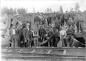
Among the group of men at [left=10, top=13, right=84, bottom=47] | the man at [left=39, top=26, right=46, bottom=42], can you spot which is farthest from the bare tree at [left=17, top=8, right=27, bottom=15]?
the man at [left=39, top=26, right=46, bottom=42]

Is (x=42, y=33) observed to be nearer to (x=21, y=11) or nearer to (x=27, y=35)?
(x=27, y=35)

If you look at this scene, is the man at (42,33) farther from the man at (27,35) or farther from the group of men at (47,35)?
the man at (27,35)

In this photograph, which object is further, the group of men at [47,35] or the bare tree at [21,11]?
the bare tree at [21,11]

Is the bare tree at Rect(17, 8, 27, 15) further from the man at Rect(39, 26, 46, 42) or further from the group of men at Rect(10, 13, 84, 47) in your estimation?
the man at Rect(39, 26, 46, 42)

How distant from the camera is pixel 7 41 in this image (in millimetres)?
4793

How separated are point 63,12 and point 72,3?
0.36 meters

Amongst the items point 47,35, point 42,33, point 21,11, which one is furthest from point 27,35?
point 21,11

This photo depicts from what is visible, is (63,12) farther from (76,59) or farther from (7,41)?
(7,41)

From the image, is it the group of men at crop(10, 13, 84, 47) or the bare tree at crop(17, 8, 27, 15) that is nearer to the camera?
the group of men at crop(10, 13, 84, 47)

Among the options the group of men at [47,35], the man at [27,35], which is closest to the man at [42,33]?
the group of men at [47,35]

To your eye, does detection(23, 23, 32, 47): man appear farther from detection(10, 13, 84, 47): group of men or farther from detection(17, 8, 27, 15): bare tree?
detection(17, 8, 27, 15): bare tree

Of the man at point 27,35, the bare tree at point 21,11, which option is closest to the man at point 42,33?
the man at point 27,35

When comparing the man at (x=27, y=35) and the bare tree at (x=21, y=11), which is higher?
the bare tree at (x=21, y=11)

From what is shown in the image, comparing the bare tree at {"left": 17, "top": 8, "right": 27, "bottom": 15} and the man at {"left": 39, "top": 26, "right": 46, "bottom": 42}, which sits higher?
the bare tree at {"left": 17, "top": 8, "right": 27, "bottom": 15}
